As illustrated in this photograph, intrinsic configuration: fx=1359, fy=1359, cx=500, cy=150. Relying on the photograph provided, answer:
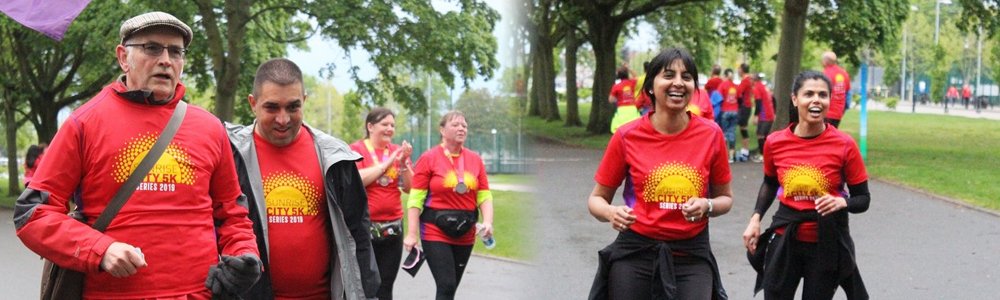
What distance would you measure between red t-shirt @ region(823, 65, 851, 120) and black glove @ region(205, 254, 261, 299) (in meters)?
13.3

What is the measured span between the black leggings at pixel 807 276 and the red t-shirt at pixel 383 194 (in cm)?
297

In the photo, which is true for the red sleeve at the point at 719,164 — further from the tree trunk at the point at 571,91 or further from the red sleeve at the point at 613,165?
the tree trunk at the point at 571,91

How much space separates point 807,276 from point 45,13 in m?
3.96

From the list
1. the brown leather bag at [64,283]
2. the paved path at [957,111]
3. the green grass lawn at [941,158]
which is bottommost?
the paved path at [957,111]

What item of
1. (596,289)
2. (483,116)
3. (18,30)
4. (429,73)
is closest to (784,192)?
(596,289)

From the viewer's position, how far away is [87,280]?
4.21m

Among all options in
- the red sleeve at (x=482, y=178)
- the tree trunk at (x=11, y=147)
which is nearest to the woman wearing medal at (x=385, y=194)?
the red sleeve at (x=482, y=178)

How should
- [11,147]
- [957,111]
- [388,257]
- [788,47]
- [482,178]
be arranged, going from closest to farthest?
[388,257] → [482,178] → [788,47] → [11,147] → [957,111]

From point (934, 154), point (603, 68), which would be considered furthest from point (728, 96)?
point (603, 68)

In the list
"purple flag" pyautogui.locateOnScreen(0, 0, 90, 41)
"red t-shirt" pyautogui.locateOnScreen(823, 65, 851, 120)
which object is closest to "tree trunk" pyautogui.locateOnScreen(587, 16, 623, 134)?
"red t-shirt" pyautogui.locateOnScreen(823, 65, 851, 120)

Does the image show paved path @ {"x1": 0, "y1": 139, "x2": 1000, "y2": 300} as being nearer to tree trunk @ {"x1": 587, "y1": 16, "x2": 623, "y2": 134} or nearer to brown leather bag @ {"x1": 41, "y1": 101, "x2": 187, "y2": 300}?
brown leather bag @ {"x1": 41, "y1": 101, "x2": 187, "y2": 300}

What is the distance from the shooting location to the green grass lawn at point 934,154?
1716cm

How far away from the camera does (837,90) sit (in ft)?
56.0

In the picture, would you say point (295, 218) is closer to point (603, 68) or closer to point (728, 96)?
point (728, 96)
